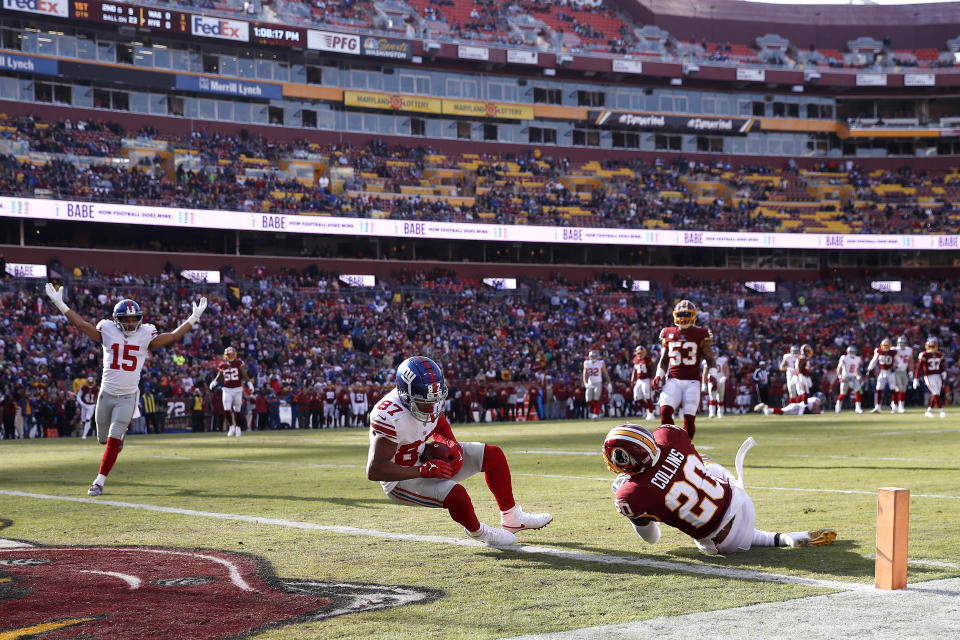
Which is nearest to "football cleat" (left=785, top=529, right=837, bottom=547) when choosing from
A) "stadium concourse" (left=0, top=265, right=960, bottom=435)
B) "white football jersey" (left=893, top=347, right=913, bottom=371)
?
"stadium concourse" (left=0, top=265, right=960, bottom=435)

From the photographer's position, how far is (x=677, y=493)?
6.46 m

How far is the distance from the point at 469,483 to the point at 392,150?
43112mm

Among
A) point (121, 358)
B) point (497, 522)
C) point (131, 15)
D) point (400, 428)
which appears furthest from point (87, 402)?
point (131, 15)

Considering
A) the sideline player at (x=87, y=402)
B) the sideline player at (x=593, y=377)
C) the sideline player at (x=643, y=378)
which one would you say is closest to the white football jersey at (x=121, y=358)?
the sideline player at (x=87, y=402)

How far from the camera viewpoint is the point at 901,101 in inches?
2507

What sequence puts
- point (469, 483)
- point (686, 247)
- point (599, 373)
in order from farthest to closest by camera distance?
1. point (686, 247)
2. point (599, 373)
3. point (469, 483)

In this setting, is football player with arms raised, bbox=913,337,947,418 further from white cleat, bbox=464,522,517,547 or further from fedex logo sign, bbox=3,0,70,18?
fedex logo sign, bbox=3,0,70,18

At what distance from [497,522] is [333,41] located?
47.0 meters

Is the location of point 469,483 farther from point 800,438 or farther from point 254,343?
point 254,343

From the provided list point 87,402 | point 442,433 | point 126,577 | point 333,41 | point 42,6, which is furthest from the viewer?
point 333,41

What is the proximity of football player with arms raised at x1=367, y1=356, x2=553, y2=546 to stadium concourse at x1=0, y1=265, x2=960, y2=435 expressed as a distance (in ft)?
75.1

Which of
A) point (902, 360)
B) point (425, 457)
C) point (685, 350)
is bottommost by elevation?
point (902, 360)

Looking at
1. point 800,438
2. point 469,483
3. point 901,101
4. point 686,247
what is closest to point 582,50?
point 686,247

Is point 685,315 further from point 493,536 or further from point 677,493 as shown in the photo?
point 677,493
